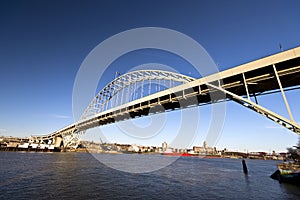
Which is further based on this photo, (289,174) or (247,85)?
(289,174)

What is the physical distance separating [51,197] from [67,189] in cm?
187

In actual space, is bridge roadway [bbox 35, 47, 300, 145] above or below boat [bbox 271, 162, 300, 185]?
above

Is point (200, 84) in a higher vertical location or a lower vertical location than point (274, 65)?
higher

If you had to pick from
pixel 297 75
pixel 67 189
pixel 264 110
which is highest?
pixel 297 75

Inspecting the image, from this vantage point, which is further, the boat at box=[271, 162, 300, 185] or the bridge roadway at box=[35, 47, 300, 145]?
the boat at box=[271, 162, 300, 185]

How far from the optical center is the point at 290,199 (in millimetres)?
13141

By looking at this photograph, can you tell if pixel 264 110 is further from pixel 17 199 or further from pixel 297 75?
pixel 17 199

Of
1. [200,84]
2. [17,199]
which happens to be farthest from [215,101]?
[17,199]

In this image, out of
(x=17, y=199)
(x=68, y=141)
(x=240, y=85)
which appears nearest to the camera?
(x=17, y=199)

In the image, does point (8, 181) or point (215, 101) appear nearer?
point (8, 181)

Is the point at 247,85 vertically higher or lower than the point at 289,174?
higher

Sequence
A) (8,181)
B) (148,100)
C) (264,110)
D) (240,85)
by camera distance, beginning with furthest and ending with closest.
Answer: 1. (148,100)
2. (8,181)
3. (240,85)
4. (264,110)

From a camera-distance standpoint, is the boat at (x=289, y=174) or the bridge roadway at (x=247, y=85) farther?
the boat at (x=289, y=174)

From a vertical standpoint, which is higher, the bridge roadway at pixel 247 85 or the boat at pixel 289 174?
the bridge roadway at pixel 247 85
